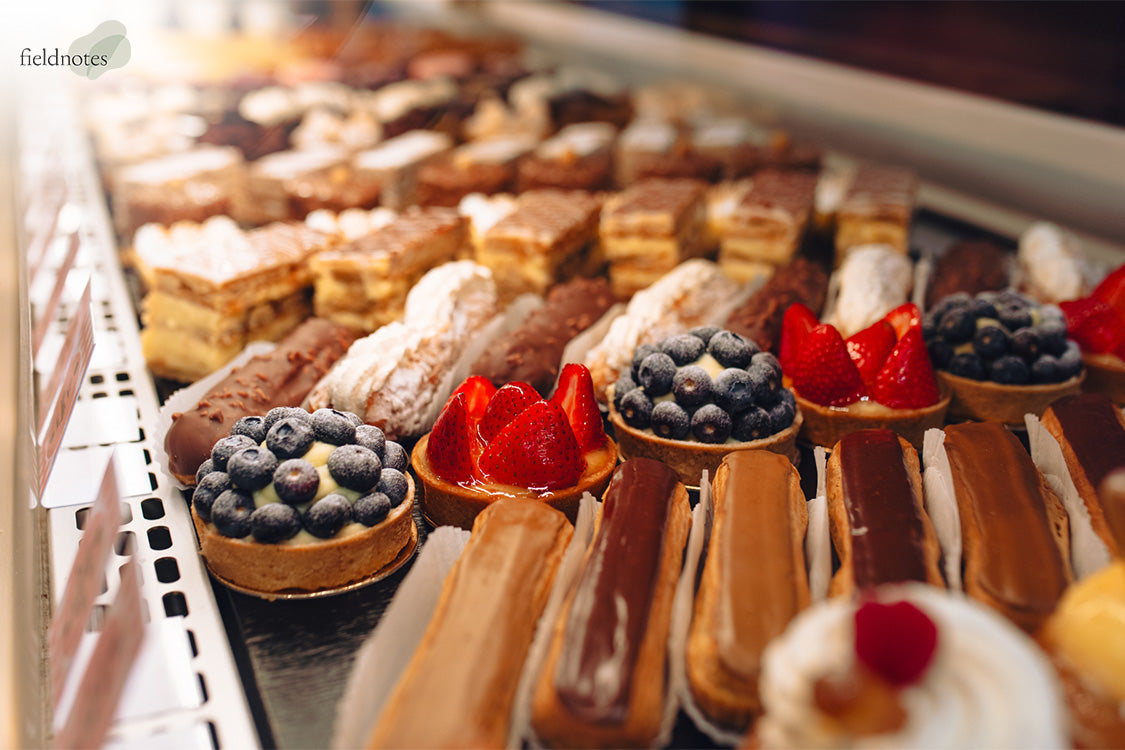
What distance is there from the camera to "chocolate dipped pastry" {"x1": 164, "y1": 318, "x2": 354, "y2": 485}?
2.77 meters

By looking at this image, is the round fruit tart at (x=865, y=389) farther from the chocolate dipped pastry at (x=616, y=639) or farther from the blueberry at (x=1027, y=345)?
the chocolate dipped pastry at (x=616, y=639)

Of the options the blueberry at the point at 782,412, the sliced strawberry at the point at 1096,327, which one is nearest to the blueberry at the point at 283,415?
the blueberry at the point at 782,412

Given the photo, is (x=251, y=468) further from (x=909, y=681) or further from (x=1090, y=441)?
(x=1090, y=441)

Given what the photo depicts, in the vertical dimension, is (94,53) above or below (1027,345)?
above

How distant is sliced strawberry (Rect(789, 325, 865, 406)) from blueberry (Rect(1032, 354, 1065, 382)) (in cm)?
64

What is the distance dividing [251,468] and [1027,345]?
8.63 ft

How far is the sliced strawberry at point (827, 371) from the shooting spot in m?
3.11

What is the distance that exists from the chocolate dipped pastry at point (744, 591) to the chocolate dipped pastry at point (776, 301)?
1.18m

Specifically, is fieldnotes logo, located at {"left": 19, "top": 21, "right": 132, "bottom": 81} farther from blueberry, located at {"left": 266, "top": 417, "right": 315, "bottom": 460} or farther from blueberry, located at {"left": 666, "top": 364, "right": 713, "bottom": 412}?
blueberry, located at {"left": 666, "top": 364, "right": 713, "bottom": 412}

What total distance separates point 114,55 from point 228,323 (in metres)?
1.43

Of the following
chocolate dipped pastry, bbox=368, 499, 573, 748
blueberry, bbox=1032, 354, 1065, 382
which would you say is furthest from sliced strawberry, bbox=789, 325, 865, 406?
chocolate dipped pastry, bbox=368, 499, 573, 748

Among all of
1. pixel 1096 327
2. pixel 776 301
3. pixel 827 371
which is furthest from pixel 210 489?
pixel 1096 327

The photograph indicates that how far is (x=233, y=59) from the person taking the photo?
9.45 meters

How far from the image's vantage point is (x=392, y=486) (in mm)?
2514
